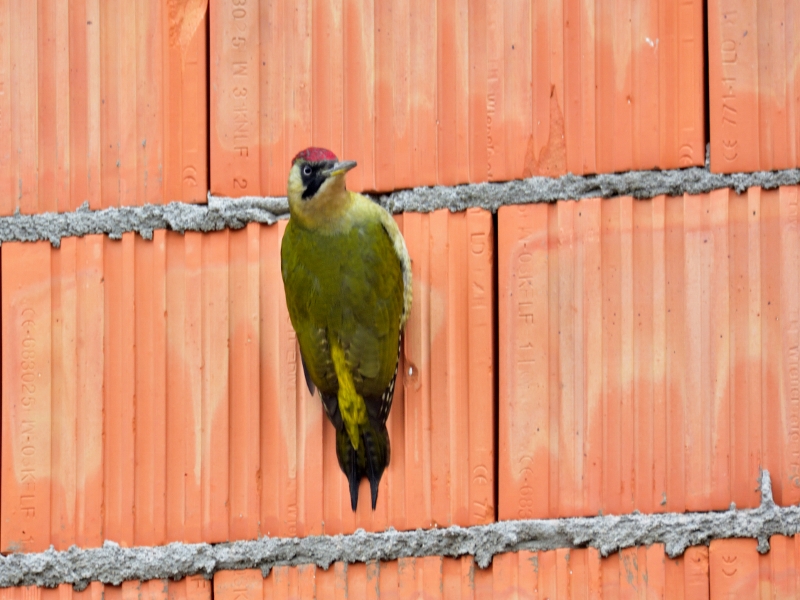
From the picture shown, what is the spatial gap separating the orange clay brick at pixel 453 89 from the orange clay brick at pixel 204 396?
171mm

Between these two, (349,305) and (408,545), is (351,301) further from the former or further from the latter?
(408,545)

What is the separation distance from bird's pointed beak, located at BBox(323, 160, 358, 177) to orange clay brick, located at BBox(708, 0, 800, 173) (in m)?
0.83

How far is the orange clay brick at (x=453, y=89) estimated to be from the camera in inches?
121

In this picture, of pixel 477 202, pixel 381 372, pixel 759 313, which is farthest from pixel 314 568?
pixel 759 313

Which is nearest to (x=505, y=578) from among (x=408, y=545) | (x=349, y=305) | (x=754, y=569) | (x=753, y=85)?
(x=408, y=545)

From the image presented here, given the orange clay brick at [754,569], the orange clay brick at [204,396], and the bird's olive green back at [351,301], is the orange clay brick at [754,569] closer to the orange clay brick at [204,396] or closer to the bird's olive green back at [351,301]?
the orange clay brick at [204,396]

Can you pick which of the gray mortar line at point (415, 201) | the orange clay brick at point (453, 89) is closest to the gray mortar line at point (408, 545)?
the gray mortar line at point (415, 201)

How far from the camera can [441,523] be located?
10.3 feet

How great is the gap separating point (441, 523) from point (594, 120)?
3.27ft

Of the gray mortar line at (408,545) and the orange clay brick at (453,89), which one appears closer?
the gray mortar line at (408,545)

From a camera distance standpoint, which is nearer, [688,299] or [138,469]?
[688,299]

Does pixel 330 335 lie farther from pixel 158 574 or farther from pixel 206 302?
pixel 158 574

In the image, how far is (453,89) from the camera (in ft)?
10.5

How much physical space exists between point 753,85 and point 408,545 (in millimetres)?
1307
